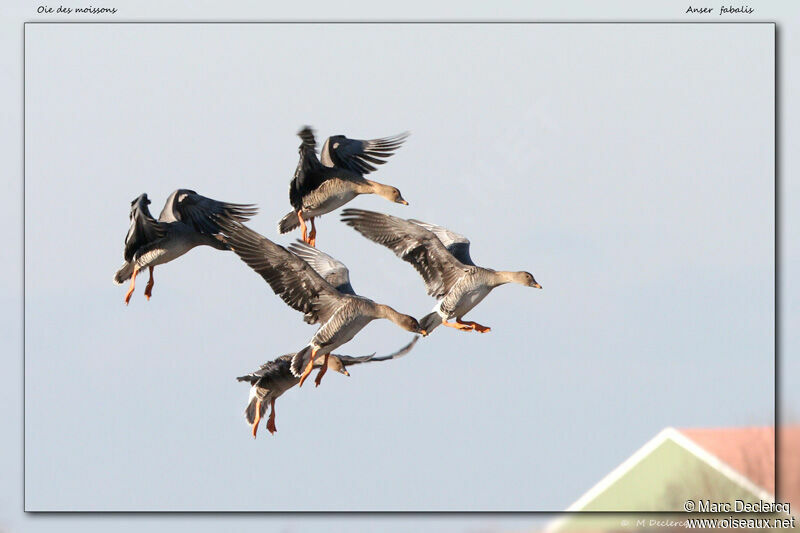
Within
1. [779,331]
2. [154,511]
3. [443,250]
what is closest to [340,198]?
[443,250]

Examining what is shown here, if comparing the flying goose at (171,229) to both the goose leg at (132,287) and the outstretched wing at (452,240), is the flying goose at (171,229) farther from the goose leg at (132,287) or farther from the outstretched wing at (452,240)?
the outstretched wing at (452,240)

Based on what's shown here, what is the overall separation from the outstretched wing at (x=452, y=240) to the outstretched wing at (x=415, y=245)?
215mm

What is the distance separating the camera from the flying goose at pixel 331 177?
1312cm

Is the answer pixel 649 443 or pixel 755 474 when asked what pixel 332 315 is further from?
pixel 755 474

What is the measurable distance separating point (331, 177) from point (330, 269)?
3.23 feet

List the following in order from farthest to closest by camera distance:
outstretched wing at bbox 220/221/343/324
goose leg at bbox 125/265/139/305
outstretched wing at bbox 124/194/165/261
Answer: goose leg at bbox 125/265/139/305 < outstretched wing at bbox 124/194/165/261 < outstretched wing at bbox 220/221/343/324

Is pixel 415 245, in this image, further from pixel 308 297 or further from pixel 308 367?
pixel 308 367

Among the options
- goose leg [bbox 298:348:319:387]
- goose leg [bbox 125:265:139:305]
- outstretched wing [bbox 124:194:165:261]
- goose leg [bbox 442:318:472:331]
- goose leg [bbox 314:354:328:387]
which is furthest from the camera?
goose leg [bbox 442:318:472:331]

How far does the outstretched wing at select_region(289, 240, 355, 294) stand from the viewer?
41.8 ft

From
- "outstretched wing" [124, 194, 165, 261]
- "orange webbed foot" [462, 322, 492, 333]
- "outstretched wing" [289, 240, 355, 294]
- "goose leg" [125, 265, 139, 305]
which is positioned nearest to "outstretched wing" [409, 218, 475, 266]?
"orange webbed foot" [462, 322, 492, 333]

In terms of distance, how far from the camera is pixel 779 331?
44.3 feet

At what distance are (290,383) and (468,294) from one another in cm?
190

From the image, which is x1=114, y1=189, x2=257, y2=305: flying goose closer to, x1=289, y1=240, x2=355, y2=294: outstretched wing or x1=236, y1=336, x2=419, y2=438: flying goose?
x1=289, y1=240, x2=355, y2=294: outstretched wing

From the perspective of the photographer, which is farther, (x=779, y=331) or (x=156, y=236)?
(x=779, y=331)
